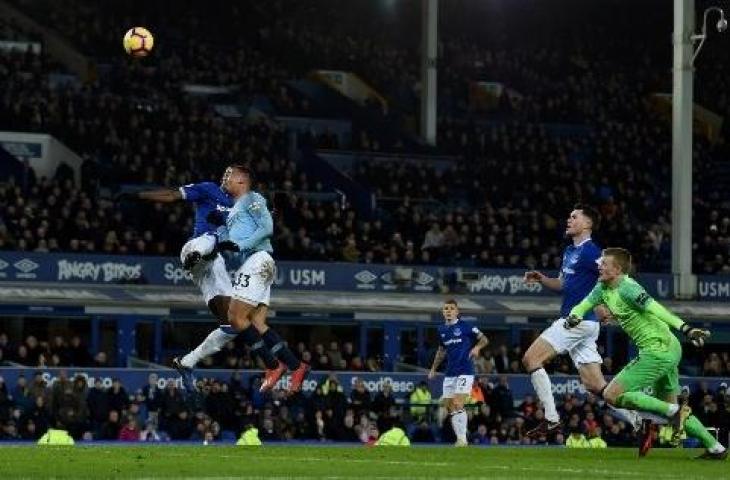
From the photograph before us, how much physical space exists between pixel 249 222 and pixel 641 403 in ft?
15.7

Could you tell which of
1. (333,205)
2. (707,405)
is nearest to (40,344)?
(333,205)

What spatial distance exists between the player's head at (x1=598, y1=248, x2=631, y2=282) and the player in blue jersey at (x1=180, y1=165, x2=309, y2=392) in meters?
3.74

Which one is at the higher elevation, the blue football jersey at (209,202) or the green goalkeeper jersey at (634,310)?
the blue football jersey at (209,202)

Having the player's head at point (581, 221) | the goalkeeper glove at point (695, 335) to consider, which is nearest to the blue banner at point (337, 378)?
the player's head at point (581, 221)

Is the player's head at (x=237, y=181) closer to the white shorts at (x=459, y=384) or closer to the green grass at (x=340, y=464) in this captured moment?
the green grass at (x=340, y=464)

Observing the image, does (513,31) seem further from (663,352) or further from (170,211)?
(663,352)

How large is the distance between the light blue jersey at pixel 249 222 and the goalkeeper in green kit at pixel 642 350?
362 centimetres

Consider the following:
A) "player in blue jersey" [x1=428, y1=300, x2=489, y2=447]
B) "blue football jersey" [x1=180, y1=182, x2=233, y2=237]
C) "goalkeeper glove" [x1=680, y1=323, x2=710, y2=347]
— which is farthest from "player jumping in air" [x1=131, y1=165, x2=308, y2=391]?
"player in blue jersey" [x1=428, y1=300, x2=489, y2=447]

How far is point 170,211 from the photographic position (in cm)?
3906

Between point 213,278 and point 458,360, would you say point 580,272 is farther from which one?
point 458,360

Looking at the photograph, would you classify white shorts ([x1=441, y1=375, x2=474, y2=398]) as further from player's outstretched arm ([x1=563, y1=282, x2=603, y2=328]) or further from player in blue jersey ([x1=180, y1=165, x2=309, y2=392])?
player's outstretched arm ([x1=563, y1=282, x2=603, y2=328])

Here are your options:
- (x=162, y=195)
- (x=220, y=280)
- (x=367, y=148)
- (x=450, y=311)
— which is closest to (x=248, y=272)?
(x=220, y=280)

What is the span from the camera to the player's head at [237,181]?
1972cm

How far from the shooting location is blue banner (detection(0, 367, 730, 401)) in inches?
1324
